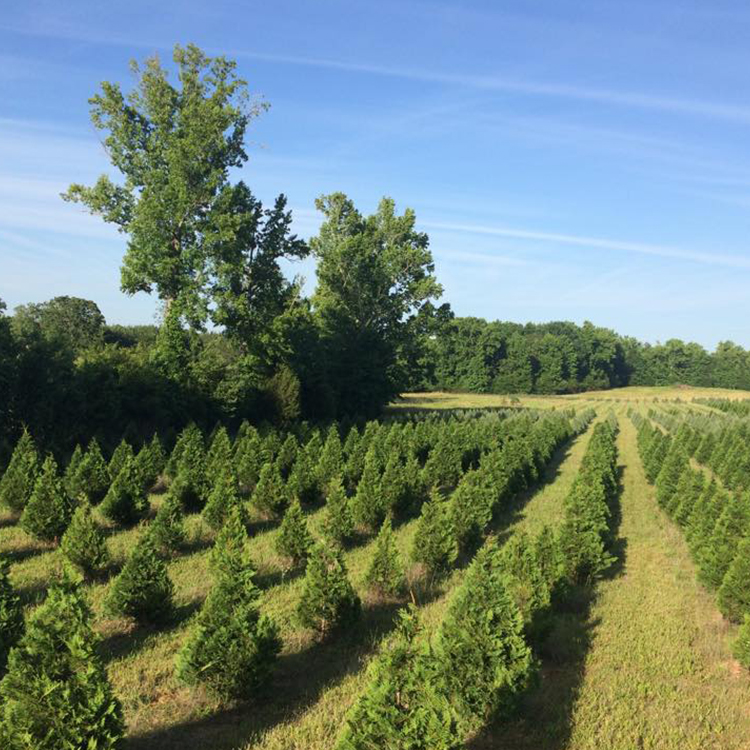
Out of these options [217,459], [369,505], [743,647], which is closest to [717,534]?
[743,647]

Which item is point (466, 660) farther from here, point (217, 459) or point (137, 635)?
point (217, 459)

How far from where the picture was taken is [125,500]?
545 inches

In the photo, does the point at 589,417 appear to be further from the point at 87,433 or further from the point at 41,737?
the point at 41,737

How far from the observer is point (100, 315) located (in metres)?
71.2

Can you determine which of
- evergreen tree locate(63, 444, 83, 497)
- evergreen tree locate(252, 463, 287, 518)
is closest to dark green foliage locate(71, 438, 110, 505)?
evergreen tree locate(63, 444, 83, 497)

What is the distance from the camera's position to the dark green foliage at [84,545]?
10445 millimetres

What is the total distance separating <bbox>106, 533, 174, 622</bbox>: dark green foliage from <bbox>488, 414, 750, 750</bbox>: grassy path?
5.29 meters

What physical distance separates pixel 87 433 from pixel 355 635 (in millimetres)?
18825

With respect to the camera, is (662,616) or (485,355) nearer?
(662,616)

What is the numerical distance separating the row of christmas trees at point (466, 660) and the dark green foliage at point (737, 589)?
2693mm

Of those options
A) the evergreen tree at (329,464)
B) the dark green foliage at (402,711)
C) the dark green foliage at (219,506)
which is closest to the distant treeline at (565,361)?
the evergreen tree at (329,464)

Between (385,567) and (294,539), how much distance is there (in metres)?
2.26

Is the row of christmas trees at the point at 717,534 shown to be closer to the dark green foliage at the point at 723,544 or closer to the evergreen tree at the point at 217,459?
the dark green foliage at the point at 723,544

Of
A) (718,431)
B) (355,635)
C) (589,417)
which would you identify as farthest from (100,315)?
(355,635)
